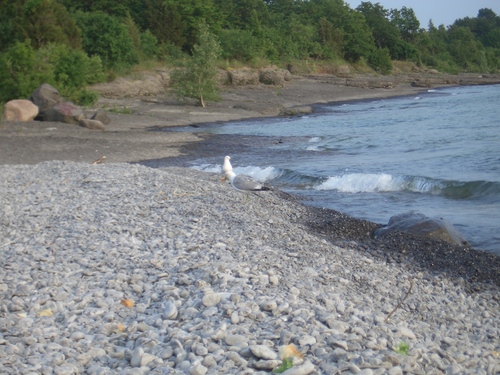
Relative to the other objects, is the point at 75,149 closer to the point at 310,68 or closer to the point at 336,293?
the point at 336,293

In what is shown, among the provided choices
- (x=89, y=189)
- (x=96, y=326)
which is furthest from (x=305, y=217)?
(x=96, y=326)

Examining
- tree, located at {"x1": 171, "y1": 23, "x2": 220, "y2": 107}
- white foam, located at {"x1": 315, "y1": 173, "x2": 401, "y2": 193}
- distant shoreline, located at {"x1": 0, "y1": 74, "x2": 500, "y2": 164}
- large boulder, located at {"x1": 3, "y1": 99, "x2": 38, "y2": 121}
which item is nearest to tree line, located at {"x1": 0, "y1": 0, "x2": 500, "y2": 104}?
tree, located at {"x1": 171, "y1": 23, "x2": 220, "y2": 107}

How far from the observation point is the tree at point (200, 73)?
3759cm

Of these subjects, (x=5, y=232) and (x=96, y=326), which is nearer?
→ (x=96, y=326)

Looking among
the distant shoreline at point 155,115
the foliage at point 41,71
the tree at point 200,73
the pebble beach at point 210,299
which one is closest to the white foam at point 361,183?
the pebble beach at point 210,299

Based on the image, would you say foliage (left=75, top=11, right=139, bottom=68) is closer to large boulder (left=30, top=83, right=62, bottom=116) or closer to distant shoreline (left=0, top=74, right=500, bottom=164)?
distant shoreline (left=0, top=74, right=500, bottom=164)

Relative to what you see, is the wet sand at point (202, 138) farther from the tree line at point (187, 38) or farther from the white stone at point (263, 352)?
the white stone at point (263, 352)

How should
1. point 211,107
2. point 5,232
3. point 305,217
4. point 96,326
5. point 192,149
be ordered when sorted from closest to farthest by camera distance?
1. point 96,326
2. point 5,232
3. point 305,217
4. point 192,149
5. point 211,107

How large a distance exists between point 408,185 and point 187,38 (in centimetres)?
4272

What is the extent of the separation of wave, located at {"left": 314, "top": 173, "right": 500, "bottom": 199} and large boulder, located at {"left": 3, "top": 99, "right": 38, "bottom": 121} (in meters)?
14.6

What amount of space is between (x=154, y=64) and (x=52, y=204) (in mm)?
37038

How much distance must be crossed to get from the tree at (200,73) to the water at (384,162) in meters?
5.23

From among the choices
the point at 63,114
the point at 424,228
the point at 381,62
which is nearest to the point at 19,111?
the point at 63,114

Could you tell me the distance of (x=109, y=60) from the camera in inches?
1646
